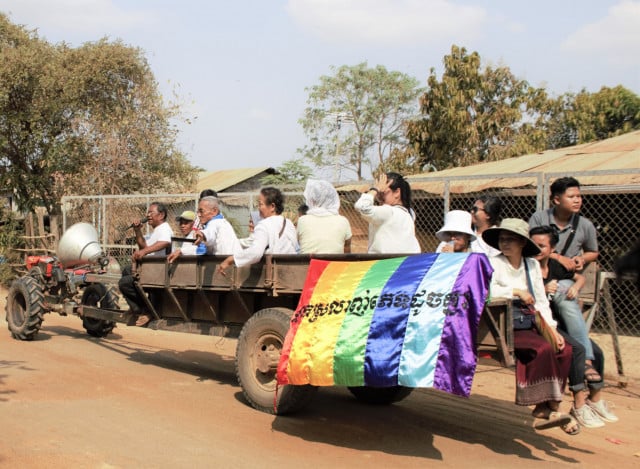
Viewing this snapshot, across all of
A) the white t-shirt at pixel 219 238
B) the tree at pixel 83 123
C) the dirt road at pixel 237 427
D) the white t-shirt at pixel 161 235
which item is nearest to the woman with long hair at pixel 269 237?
the white t-shirt at pixel 219 238

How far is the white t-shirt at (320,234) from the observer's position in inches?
271

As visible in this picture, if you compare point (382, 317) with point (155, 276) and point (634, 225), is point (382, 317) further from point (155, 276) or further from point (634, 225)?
point (634, 225)

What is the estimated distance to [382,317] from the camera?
5.21 metres

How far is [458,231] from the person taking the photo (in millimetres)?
6492

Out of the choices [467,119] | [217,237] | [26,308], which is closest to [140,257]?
[217,237]

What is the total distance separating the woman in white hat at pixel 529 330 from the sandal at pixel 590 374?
0.40m

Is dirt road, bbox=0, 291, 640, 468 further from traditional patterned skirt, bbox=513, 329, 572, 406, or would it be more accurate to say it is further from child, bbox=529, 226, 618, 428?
traditional patterned skirt, bbox=513, 329, 572, 406

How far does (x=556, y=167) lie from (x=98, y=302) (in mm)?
7851

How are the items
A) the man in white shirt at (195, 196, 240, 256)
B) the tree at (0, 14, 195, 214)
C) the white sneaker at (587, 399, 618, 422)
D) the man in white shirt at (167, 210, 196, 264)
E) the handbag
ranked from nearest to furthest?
the handbag < the white sneaker at (587, 399, 618, 422) < the man in white shirt at (167, 210, 196, 264) < the man in white shirt at (195, 196, 240, 256) < the tree at (0, 14, 195, 214)

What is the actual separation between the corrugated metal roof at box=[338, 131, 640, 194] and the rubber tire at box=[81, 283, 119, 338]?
4.19m

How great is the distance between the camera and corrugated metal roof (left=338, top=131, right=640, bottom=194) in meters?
10.3

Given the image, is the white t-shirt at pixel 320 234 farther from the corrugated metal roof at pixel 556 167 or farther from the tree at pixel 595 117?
the tree at pixel 595 117

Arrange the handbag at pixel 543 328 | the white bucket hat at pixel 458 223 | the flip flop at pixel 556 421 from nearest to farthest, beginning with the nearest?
the flip flop at pixel 556 421 < the handbag at pixel 543 328 < the white bucket hat at pixel 458 223

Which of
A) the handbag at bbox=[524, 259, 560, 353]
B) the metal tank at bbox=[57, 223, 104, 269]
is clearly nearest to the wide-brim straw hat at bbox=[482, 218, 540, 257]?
the handbag at bbox=[524, 259, 560, 353]
